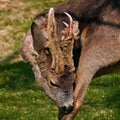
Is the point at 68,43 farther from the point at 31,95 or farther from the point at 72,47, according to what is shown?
the point at 31,95

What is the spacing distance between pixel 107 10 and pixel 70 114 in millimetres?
1350

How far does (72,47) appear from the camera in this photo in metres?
6.44

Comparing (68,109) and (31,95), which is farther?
(31,95)

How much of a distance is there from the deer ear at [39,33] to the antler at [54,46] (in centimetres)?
8

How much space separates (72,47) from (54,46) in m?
0.21

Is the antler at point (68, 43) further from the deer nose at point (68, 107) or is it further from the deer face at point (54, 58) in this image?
the deer nose at point (68, 107)

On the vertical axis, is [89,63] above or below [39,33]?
below

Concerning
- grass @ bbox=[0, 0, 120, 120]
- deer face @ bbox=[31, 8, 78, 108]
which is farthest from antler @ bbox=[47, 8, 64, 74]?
grass @ bbox=[0, 0, 120, 120]

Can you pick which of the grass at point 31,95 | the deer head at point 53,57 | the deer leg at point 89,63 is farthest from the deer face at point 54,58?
the grass at point 31,95

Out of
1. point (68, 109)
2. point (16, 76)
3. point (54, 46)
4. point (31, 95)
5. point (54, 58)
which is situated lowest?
point (16, 76)

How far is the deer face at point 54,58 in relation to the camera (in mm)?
6367

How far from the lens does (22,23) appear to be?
16.4 m

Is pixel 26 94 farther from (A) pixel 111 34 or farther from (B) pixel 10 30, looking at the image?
(B) pixel 10 30

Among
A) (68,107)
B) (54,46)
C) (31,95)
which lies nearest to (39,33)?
(54,46)
